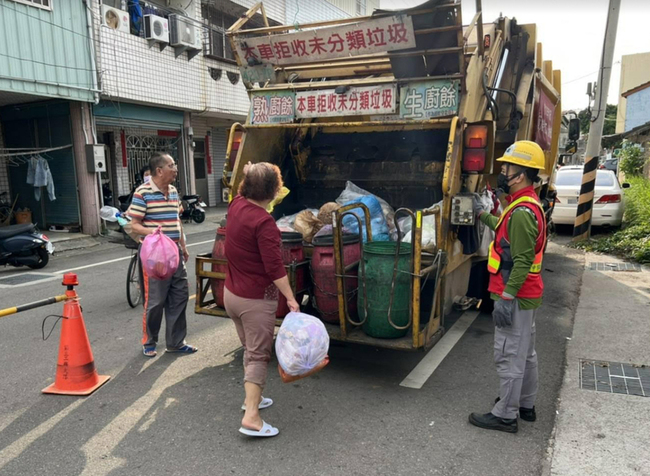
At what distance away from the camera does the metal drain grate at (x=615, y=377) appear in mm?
3670

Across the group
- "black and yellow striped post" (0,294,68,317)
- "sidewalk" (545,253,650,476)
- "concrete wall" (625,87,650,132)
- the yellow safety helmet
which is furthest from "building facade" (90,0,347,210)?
"concrete wall" (625,87,650,132)

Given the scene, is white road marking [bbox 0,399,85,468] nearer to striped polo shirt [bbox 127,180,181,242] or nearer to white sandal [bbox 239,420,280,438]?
white sandal [bbox 239,420,280,438]

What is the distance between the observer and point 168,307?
172 inches

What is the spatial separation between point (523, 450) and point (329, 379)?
144cm

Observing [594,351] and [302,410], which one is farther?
[594,351]

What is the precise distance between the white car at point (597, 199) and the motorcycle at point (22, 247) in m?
9.94

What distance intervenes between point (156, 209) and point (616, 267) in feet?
22.6

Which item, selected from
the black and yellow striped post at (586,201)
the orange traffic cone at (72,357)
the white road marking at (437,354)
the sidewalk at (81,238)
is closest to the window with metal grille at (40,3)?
the sidewalk at (81,238)

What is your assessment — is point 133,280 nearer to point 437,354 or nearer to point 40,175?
point 437,354

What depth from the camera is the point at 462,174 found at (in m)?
4.04

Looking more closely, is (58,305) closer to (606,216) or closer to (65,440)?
(65,440)

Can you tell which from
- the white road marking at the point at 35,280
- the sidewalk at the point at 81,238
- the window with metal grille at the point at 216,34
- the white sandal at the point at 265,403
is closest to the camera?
the white sandal at the point at 265,403

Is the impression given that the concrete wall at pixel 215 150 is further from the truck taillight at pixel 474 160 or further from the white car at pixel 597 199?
the truck taillight at pixel 474 160

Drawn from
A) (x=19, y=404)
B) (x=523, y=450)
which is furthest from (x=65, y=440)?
(x=523, y=450)
